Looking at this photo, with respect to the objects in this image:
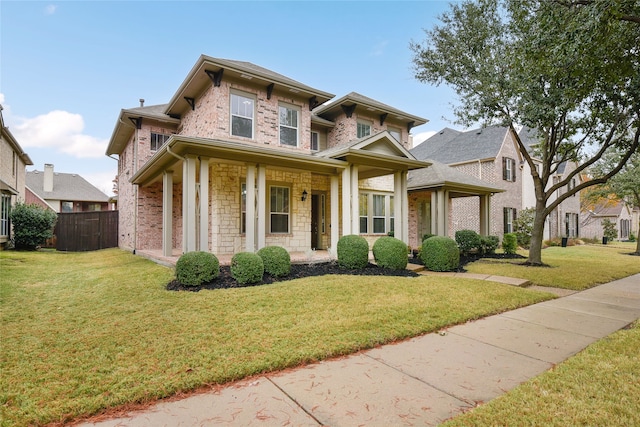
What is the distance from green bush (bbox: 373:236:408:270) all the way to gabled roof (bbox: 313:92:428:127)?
6488mm

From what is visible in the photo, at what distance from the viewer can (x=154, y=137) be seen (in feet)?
43.2

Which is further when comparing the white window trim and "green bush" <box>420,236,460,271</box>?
the white window trim

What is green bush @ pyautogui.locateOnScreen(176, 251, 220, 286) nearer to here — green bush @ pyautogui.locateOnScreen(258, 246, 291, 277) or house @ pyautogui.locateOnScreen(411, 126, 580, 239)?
green bush @ pyautogui.locateOnScreen(258, 246, 291, 277)

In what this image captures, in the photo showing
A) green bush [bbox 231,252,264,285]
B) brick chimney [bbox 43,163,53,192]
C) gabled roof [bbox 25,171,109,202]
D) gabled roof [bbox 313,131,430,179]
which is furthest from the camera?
gabled roof [bbox 25,171,109,202]

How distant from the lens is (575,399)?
2.62 m

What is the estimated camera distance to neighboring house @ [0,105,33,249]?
14734 millimetres

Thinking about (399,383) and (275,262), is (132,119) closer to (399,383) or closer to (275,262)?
(275,262)

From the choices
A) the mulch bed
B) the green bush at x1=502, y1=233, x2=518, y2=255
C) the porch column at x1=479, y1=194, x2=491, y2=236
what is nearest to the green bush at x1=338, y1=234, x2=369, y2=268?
the mulch bed

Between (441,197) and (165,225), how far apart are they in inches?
416

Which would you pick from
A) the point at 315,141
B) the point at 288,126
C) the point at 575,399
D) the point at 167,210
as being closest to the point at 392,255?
the point at 288,126

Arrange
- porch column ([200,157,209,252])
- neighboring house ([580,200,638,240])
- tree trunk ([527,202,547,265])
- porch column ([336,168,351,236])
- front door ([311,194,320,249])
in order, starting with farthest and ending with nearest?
1. neighboring house ([580,200,638,240])
2. front door ([311,194,320,249])
3. tree trunk ([527,202,547,265])
4. porch column ([336,168,351,236])
5. porch column ([200,157,209,252])

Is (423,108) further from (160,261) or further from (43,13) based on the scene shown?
(43,13)

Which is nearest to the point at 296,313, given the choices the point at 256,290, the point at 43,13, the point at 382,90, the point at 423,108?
the point at 256,290

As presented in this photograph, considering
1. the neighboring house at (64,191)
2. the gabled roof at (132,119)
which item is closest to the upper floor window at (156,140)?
the gabled roof at (132,119)
